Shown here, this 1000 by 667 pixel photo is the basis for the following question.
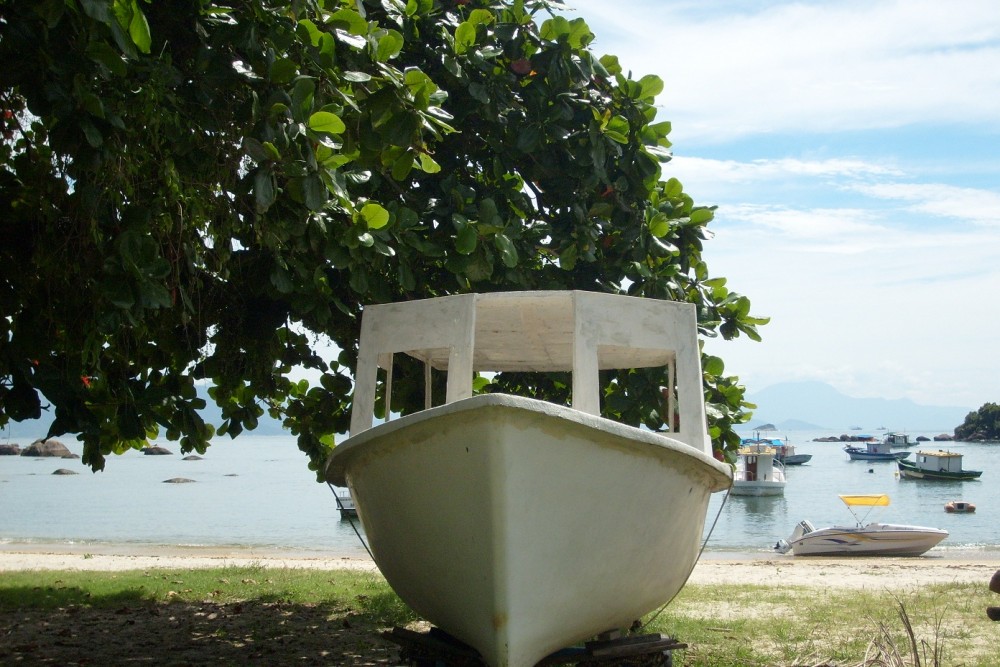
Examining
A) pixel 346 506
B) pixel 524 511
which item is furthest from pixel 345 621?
pixel 346 506

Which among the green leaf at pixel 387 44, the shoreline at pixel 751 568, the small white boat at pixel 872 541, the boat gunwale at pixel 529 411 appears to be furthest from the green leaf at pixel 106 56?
the small white boat at pixel 872 541

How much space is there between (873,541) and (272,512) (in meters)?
26.4

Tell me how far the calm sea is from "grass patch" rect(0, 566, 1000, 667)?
4869 millimetres

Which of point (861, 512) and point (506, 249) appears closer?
point (506, 249)

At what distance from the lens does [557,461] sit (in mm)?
4785

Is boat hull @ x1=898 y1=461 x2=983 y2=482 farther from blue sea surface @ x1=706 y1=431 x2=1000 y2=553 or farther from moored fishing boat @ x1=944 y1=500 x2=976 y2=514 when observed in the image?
moored fishing boat @ x1=944 y1=500 x2=976 y2=514

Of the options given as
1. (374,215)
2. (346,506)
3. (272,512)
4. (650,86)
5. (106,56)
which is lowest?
(272,512)

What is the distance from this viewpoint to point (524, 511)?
4.75 metres

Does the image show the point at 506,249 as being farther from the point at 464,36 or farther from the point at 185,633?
the point at 185,633

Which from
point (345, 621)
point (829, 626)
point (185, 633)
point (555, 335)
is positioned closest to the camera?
point (555, 335)

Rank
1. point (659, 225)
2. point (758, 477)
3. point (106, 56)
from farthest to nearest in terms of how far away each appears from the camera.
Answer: point (758, 477), point (659, 225), point (106, 56)

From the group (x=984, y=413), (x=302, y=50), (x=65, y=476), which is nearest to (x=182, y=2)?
(x=302, y=50)

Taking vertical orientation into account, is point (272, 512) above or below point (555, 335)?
below

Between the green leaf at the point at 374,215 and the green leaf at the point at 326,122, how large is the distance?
0.77m
